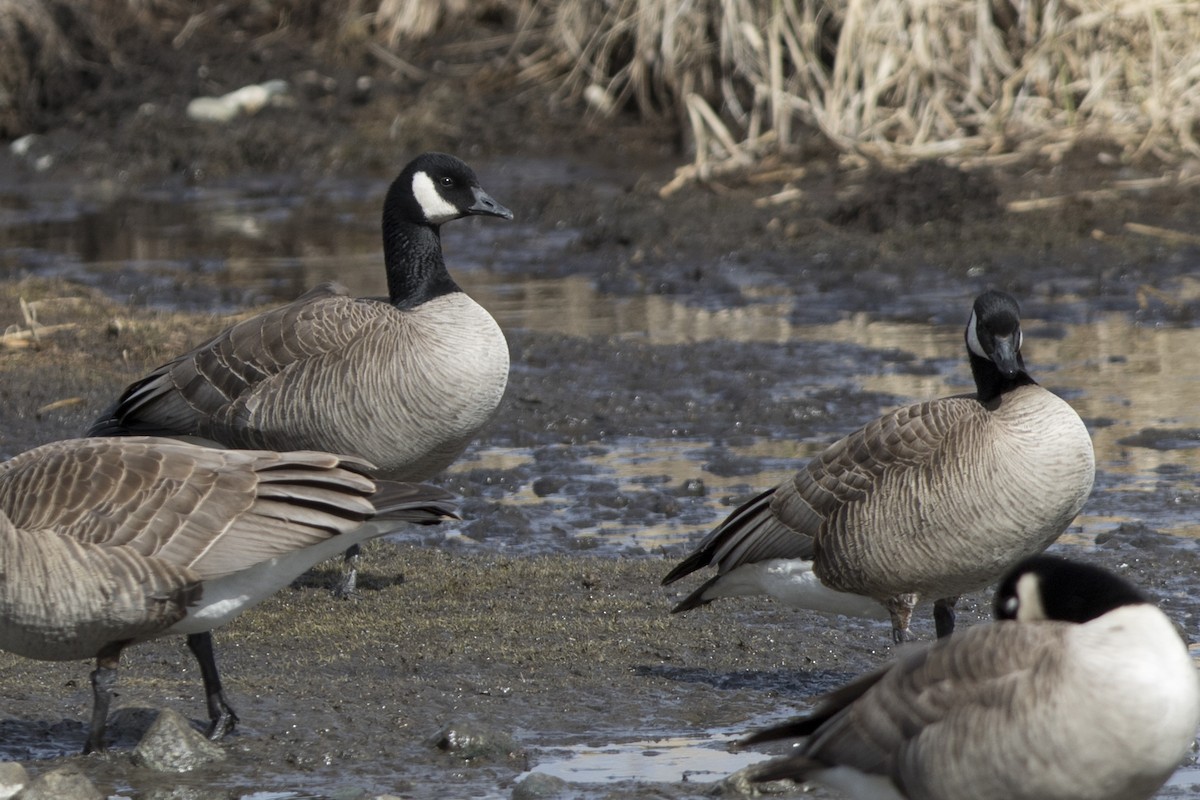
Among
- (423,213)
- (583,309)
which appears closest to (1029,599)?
(423,213)

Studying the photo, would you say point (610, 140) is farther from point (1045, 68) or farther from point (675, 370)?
point (675, 370)

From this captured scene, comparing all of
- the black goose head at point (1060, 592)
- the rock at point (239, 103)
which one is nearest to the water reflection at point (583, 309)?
the rock at point (239, 103)

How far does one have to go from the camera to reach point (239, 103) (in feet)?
61.0

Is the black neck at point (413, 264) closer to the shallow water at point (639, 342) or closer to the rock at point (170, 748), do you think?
the shallow water at point (639, 342)

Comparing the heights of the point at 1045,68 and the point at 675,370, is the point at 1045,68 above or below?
above

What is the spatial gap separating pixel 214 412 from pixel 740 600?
7.88 ft

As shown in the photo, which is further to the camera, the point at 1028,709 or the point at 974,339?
the point at 974,339

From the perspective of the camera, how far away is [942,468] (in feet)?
19.6

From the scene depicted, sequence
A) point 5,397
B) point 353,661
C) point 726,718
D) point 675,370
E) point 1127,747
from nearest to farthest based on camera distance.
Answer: point 1127,747
point 726,718
point 353,661
point 5,397
point 675,370

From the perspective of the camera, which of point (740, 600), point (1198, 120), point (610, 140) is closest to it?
point (740, 600)

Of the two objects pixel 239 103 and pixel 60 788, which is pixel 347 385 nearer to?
pixel 60 788

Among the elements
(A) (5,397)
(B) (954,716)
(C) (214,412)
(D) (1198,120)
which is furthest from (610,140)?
(B) (954,716)

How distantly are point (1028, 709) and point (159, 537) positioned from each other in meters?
2.72

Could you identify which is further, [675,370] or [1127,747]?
[675,370]
